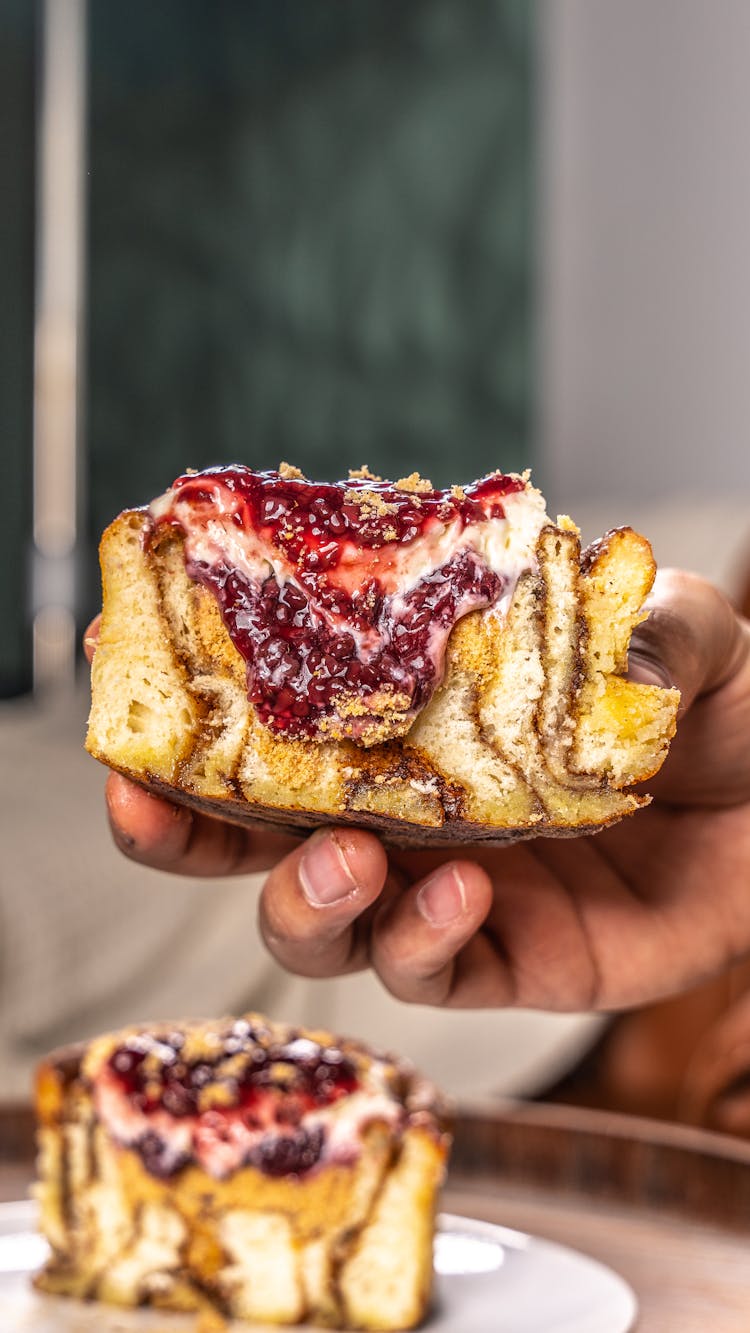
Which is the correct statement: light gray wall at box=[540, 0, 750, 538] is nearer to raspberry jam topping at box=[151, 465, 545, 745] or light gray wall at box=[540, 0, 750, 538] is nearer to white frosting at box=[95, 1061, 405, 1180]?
white frosting at box=[95, 1061, 405, 1180]

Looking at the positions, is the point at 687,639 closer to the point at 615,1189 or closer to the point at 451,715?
the point at 451,715

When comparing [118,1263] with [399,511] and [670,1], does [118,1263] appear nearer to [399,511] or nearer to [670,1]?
[399,511]

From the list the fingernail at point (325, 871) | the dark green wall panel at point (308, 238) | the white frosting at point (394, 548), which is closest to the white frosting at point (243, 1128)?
the fingernail at point (325, 871)

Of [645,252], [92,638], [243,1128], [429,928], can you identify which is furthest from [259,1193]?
[645,252]

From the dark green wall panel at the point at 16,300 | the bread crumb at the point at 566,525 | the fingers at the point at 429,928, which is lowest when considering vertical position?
the fingers at the point at 429,928

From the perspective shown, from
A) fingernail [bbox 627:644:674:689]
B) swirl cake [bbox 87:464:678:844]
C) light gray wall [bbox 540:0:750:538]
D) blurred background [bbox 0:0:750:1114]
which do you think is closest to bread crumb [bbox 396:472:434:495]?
swirl cake [bbox 87:464:678:844]

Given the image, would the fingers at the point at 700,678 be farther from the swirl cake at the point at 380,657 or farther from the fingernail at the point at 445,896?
the fingernail at the point at 445,896
